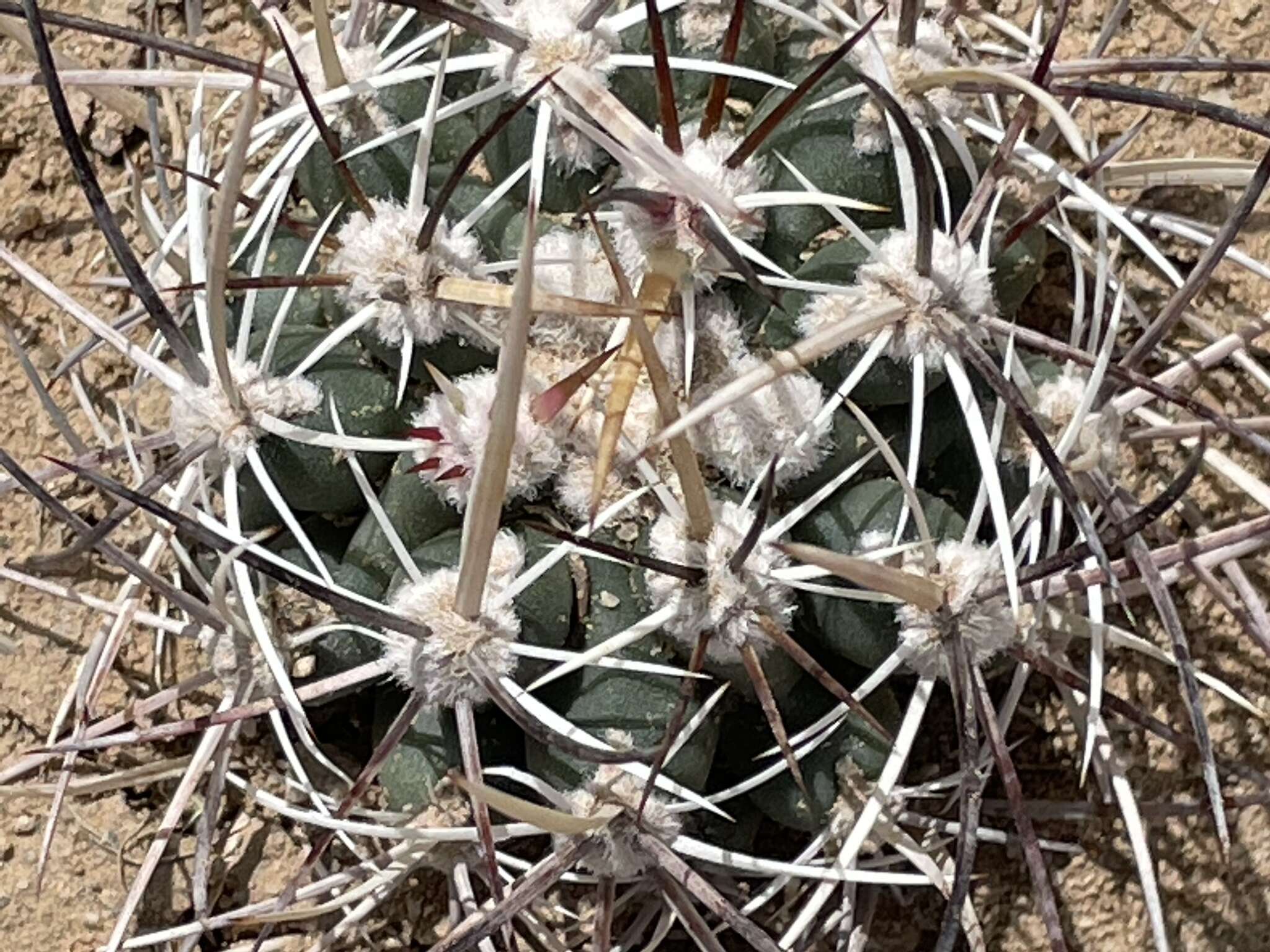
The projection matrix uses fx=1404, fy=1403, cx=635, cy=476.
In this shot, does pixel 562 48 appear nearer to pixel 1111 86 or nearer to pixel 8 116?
pixel 1111 86

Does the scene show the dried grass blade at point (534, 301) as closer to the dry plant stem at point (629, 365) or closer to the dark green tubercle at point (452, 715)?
the dry plant stem at point (629, 365)

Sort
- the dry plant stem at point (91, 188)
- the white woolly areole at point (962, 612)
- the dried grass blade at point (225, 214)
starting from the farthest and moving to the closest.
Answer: the white woolly areole at point (962, 612), the dry plant stem at point (91, 188), the dried grass blade at point (225, 214)

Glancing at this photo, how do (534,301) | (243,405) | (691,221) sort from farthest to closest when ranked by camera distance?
(243,405) < (691,221) < (534,301)

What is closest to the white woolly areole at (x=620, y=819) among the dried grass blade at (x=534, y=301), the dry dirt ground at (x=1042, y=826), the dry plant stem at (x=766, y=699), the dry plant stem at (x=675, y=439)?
the dry plant stem at (x=766, y=699)

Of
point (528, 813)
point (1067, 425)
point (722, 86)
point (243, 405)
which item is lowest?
point (528, 813)

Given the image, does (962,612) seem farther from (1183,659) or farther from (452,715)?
(452,715)

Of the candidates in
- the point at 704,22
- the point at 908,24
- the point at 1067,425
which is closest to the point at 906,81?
the point at 908,24
